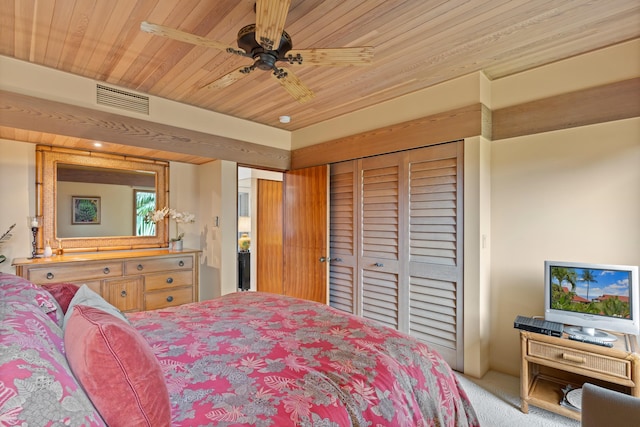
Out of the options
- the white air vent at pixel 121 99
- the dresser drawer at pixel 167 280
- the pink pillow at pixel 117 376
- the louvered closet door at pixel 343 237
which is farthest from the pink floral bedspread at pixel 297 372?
the white air vent at pixel 121 99

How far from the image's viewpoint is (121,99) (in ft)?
9.42

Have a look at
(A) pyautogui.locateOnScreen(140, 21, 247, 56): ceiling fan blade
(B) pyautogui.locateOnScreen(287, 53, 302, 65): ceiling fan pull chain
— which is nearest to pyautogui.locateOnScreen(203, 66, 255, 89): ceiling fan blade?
(A) pyautogui.locateOnScreen(140, 21, 247, 56): ceiling fan blade

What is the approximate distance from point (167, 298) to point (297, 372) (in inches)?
101

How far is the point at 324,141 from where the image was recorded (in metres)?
3.88

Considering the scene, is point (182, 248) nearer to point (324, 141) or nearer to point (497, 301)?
point (324, 141)

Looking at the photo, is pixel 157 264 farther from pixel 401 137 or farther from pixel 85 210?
pixel 401 137

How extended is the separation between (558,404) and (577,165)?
171cm

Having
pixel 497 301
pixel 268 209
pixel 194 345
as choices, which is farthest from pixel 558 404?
pixel 268 209

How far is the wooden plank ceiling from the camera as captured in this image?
1806 mm

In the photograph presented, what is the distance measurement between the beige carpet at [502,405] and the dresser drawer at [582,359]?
40cm

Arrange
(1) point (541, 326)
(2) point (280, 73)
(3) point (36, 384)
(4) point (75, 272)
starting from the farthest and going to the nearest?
(4) point (75, 272) < (1) point (541, 326) < (2) point (280, 73) < (3) point (36, 384)

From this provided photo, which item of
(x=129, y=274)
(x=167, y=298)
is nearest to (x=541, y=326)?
(x=167, y=298)

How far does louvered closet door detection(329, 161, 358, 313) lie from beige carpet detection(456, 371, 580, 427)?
141 cm

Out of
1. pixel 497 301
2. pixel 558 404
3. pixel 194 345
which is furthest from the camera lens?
pixel 497 301
